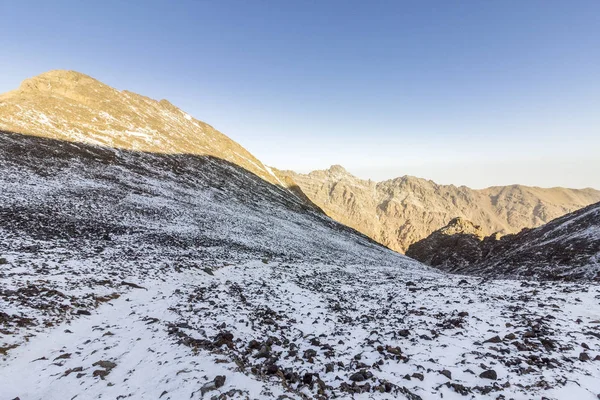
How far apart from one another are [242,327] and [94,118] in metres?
75.7

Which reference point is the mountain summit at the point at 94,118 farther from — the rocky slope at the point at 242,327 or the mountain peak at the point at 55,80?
the rocky slope at the point at 242,327

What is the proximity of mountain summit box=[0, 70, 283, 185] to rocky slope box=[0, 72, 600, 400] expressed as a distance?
35.8 metres

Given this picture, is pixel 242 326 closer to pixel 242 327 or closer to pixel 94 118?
pixel 242 327

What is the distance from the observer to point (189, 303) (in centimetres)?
1293

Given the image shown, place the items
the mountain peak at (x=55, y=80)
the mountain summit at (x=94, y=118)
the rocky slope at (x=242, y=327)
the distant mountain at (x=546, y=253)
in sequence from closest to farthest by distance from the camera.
Answer: the rocky slope at (x=242, y=327) → the distant mountain at (x=546, y=253) → the mountain summit at (x=94, y=118) → the mountain peak at (x=55, y=80)

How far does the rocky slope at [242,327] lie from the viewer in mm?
6758

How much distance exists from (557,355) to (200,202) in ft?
150

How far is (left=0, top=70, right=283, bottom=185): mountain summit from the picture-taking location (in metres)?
51.0

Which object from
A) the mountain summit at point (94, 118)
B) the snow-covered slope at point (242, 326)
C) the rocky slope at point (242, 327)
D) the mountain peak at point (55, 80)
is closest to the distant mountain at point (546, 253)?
the rocky slope at point (242, 327)

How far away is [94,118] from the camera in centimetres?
6475

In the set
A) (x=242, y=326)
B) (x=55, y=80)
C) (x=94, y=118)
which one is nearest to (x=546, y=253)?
Result: (x=242, y=326)

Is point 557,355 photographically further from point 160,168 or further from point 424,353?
point 160,168

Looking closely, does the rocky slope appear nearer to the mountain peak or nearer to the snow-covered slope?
the snow-covered slope

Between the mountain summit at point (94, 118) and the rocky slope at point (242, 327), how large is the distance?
→ 117 ft
